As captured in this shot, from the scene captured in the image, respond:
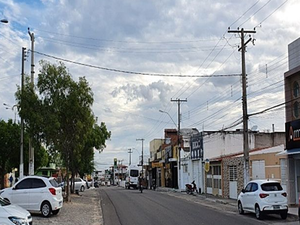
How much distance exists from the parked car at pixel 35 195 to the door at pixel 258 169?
51.0ft

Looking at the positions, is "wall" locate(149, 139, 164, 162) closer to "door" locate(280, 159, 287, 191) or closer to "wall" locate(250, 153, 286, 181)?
"wall" locate(250, 153, 286, 181)

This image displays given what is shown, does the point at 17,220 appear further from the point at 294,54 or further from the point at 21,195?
the point at 294,54

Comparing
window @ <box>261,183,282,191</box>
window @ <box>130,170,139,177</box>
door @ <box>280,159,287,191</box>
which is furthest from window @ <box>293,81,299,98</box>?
window @ <box>130,170,139,177</box>

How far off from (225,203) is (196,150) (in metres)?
20.2

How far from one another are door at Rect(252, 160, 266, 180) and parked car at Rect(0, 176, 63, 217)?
1553cm

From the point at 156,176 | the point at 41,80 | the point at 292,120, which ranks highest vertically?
the point at 41,80

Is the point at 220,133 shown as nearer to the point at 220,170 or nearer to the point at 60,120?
the point at 220,170

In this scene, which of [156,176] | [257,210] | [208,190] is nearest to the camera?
[257,210]

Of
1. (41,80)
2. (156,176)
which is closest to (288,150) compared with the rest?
(41,80)

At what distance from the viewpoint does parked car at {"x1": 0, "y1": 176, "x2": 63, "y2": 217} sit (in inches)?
797

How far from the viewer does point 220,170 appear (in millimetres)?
41625

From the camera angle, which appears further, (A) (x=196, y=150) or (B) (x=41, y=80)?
(A) (x=196, y=150)

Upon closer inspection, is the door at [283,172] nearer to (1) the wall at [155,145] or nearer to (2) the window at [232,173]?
(2) the window at [232,173]

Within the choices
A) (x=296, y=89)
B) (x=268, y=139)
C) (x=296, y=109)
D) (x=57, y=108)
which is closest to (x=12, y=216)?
(x=57, y=108)
